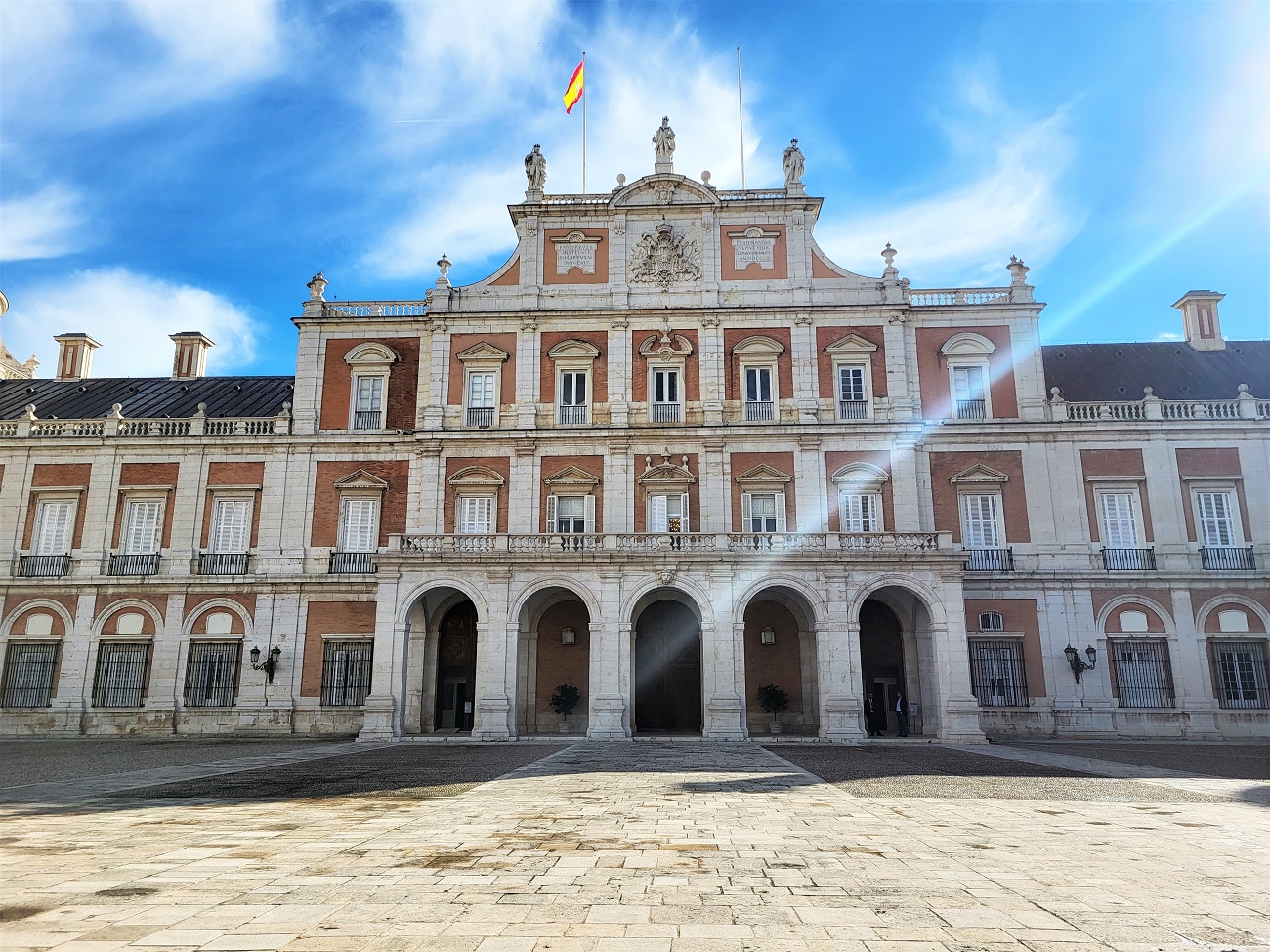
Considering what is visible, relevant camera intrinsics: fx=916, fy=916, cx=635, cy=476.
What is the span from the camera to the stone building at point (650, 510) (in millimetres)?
30391

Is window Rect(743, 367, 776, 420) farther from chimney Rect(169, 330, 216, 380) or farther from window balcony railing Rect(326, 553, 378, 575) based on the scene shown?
chimney Rect(169, 330, 216, 380)

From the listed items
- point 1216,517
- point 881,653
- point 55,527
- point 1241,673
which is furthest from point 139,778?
point 1216,517

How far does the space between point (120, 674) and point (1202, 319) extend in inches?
1786

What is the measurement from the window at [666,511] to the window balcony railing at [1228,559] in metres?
18.0

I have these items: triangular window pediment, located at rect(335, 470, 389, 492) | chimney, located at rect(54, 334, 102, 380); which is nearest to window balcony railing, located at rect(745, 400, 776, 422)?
triangular window pediment, located at rect(335, 470, 389, 492)

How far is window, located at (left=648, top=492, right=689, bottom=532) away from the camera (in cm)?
3225

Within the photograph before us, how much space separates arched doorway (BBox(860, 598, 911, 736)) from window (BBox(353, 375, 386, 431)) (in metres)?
19.1

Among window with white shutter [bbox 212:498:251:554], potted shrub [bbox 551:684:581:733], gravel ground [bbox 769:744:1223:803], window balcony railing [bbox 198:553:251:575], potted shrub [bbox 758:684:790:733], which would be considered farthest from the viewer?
window with white shutter [bbox 212:498:251:554]

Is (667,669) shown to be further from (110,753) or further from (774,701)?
(110,753)

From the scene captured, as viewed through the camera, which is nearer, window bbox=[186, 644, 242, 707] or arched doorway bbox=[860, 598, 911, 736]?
arched doorway bbox=[860, 598, 911, 736]

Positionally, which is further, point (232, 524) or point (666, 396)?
point (232, 524)

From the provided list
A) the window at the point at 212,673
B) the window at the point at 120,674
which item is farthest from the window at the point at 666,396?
the window at the point at 120,674

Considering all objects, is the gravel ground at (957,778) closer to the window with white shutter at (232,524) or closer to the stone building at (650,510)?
the stone building at (650,510)

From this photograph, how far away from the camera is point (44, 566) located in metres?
34.0
